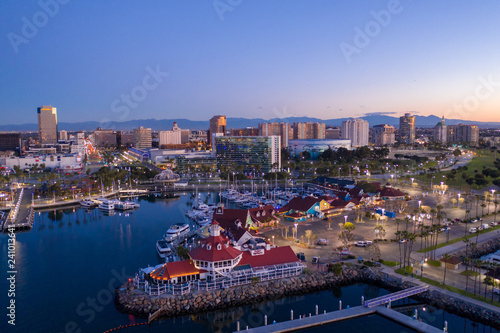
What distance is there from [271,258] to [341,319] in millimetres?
Result: 4112

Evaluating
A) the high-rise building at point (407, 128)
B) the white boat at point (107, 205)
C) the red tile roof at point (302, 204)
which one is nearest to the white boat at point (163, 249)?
the red tile roof at point (302, 204)

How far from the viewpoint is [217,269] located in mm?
14922

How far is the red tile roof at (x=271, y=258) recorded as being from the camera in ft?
51.6

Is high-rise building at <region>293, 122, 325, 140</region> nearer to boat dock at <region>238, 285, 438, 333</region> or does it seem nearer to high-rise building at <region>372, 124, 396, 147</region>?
high-rise building at <region>372, 124, 396, 147</region>

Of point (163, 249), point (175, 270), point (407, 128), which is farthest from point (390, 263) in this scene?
point (407, 128)

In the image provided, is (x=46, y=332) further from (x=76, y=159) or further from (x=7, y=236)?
(x=76, y=159)

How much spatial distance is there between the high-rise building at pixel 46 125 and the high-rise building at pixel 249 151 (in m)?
81.9

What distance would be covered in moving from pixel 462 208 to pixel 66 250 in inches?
1080

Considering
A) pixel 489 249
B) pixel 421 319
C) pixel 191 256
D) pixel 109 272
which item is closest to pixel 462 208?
pixel 489 249

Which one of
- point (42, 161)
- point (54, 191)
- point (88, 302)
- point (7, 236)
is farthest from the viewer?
point (42, 161)

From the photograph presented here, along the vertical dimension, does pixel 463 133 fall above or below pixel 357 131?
below

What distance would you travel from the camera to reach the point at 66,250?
68.1 feet

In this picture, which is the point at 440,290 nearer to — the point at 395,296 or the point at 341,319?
the point at 395,296

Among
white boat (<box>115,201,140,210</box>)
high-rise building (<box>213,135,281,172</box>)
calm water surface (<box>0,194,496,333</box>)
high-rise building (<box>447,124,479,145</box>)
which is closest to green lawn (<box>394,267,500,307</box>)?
calm water surface (<box>0,194,496,333</box>)
